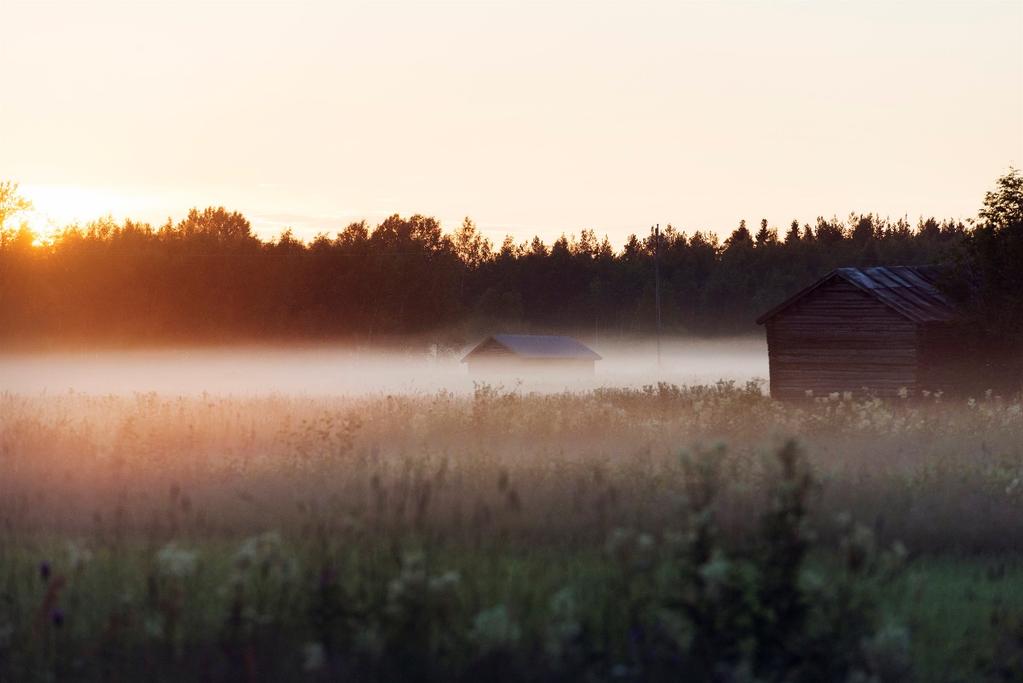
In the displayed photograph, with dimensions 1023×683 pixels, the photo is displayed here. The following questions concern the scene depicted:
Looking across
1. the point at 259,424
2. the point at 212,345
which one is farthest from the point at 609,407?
the point at 212,345

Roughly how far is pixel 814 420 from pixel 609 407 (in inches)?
134

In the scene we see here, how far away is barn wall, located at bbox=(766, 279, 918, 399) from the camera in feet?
112

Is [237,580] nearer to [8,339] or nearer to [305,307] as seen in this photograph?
[8,339]

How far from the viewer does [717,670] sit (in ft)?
16.6

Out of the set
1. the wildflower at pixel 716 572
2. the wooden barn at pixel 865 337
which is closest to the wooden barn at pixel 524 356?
the wooden barn at pixel 865 337

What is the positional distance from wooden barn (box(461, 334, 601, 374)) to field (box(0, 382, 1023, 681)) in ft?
183

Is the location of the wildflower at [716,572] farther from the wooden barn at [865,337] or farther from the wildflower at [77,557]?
the wooden barn at [865,337]

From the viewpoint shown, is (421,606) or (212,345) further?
(212,345)

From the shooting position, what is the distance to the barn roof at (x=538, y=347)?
69.9 m

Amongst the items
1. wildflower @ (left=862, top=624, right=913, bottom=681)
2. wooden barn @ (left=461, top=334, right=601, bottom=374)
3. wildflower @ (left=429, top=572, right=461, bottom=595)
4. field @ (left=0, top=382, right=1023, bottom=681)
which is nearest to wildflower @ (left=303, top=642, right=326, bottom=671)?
field @ (left=0, top=382, right=1023, bottom=681)

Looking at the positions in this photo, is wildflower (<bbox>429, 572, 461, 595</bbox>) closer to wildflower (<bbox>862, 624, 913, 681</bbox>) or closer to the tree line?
wildflower (<bbox>862, 624, 913, 681</bbox>)

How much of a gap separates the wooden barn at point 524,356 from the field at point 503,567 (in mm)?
55706

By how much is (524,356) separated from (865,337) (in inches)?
1407

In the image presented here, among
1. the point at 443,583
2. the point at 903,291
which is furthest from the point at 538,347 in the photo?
the point at 443,583
